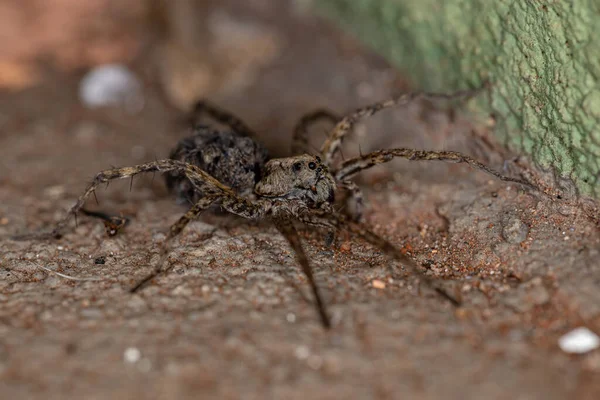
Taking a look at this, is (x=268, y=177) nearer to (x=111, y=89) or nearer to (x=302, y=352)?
(x=302, y=352)

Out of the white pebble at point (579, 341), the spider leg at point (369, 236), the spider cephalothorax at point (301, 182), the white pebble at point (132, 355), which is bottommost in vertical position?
the white pebble at point (132, 355)

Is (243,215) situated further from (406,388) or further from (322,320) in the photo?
(406,388)

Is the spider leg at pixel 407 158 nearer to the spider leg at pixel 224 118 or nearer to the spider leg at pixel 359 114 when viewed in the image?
the spider leg at pixel 359 114

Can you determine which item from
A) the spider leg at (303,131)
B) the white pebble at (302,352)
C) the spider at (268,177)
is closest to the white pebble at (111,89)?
the spider at (268,177)

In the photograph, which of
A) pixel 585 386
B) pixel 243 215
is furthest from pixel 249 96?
pixel 585 386

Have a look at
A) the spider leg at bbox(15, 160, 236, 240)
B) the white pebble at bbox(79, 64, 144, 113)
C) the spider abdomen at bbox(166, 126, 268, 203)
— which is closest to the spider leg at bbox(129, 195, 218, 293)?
the spider leg at bbox(15, 160, 236, 240)

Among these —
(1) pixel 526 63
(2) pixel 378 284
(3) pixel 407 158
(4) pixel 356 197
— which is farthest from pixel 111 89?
(1) pixel 526 63

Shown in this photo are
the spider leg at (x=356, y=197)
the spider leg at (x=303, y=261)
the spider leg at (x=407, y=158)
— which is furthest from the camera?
the spider leg at (x=356, y=197)

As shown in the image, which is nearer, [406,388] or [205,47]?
[406,388]
